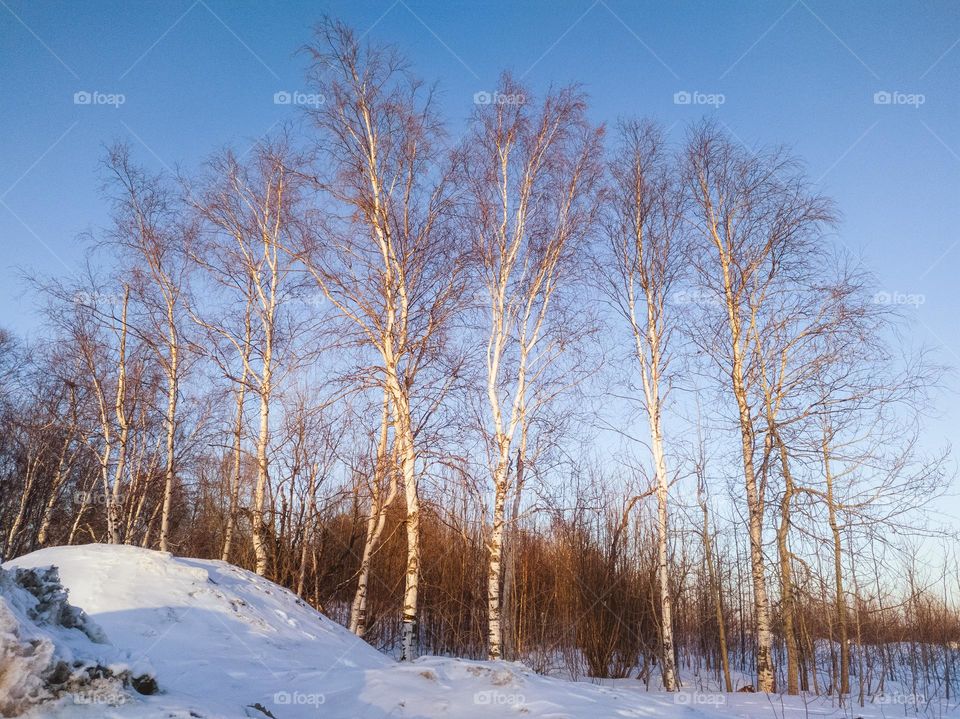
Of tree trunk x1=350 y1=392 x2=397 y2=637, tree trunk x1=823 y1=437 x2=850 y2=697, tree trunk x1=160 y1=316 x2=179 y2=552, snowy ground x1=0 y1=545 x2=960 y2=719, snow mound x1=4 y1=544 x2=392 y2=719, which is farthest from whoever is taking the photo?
tree trunk x1=160 y1=316 x2=179 y2=552

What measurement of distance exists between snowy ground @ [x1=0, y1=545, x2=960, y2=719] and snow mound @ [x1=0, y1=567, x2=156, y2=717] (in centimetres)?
6

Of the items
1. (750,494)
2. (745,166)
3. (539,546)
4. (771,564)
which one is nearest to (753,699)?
(771,564)

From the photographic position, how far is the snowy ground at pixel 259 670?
5.37m

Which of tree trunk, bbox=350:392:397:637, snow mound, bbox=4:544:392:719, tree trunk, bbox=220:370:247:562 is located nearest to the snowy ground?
snow mound, bbox=4:544:392:719

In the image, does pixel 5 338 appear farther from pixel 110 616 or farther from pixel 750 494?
pixel 750 494

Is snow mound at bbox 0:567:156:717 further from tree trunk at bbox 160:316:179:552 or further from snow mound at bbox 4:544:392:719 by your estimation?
tree trunk at bbox 160:316:179:552

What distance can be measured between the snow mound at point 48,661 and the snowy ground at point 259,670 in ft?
0.18

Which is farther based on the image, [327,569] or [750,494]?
[327,569]

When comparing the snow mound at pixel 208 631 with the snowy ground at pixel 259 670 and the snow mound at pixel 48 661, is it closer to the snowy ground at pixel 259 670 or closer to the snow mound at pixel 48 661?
the snowy ground at pixel 259 670

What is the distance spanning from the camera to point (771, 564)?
37.0ft

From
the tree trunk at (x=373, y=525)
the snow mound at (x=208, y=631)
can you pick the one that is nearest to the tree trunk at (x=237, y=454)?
the tree trunk at (x=373, y=525)

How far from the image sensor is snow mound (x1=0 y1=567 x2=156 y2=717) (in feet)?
12.8

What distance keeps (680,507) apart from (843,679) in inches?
150

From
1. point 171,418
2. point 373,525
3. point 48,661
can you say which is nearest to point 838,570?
point 373,525
